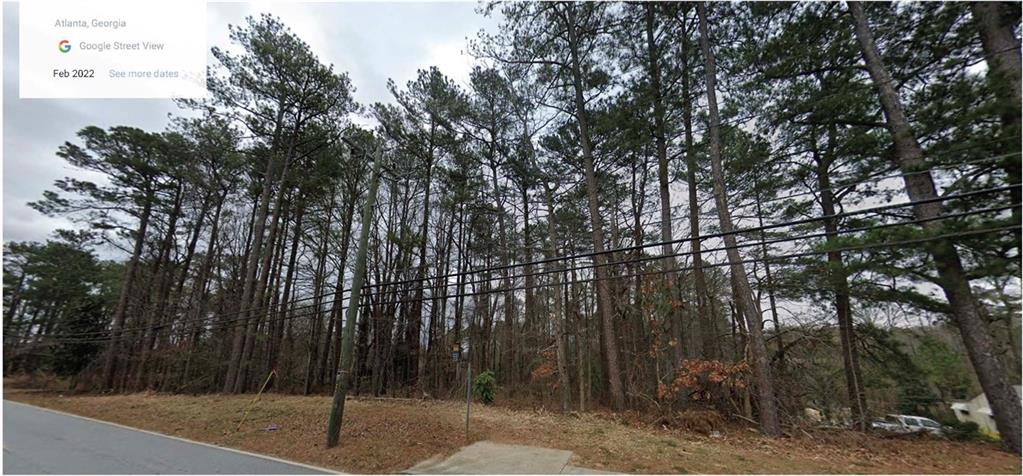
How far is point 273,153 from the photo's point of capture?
50.7ft

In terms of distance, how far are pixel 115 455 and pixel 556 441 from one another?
7.84 m

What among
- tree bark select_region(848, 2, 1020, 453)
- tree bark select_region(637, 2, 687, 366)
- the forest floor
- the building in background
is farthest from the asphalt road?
the building in background

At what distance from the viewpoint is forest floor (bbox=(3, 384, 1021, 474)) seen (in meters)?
5.77

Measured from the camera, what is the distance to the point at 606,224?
43.5ft

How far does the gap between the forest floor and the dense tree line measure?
41.3 inches

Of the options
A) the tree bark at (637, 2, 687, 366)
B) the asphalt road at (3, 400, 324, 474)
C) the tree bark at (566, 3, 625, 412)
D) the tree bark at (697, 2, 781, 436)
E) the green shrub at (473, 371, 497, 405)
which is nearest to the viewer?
the asphalt road at (3, 400, 324, 474)

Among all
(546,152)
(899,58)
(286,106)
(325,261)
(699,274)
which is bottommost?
(699,274)

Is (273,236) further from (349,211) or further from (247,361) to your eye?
(247,361)

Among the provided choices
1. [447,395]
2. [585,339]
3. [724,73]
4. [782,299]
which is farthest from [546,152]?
[447,395]

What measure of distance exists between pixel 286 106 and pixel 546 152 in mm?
10002

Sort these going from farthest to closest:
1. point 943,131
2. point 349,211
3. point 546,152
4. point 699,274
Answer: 1. point 349,211
2. point 546,152
3. point 699,274
4. point 943,131

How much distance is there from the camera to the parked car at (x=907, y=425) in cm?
773

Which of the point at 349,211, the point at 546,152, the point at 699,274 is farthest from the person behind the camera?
the point at 349,211

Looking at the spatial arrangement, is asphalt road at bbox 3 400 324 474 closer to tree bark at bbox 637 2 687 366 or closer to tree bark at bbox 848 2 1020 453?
tree bark at bbox 637 2 687 366
